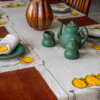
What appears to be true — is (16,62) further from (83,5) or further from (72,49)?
(83,5)

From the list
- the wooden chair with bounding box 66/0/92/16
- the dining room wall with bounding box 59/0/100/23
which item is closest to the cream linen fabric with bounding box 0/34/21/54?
the wooden chair with bounding box 66/0/92/16

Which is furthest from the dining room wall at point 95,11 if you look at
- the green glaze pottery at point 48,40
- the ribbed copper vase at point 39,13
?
the green glaze pottery at point 48,40

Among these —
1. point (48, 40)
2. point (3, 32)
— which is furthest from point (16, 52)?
point (3, 32)

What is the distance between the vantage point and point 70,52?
34.9 inches

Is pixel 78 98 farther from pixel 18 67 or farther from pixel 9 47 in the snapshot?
pixel 9 47

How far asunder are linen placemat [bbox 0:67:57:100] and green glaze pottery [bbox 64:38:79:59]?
183 mm

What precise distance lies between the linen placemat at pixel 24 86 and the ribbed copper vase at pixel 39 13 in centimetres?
44

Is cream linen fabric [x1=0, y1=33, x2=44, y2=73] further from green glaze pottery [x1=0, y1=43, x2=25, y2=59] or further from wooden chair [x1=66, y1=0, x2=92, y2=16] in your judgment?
wooden chair [x1=66, y1=0, x2=92, y2=16]

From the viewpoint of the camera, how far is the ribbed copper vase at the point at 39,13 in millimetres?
1146

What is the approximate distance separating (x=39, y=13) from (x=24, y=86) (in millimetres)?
570

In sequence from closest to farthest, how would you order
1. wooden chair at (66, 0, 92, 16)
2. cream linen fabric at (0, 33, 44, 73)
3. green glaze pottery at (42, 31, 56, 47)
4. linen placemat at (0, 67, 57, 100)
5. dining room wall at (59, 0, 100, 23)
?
linen placemat at (0, 67, 57, 100)
cream linen fabric at (0, 33, 44, 73)
green glaze pottery at (42, 31, 56, 47)
wooden chair at (66, 0, 92, 16)
dining room wall at (59, 0, 100, 23)

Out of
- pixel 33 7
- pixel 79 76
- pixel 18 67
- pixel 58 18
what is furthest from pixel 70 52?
pixel 58 18

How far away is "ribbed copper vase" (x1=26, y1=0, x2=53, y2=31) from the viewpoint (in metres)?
1.15

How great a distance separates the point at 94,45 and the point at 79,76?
34 cm
